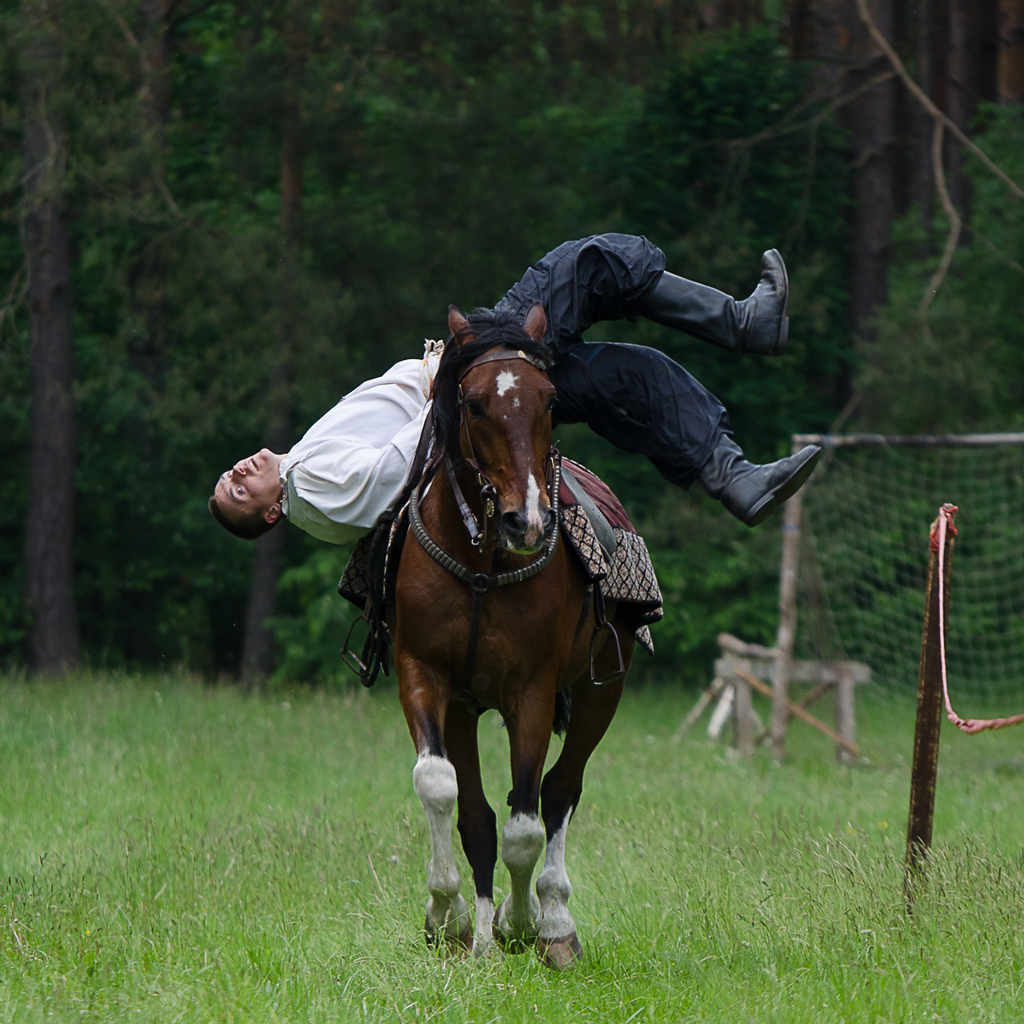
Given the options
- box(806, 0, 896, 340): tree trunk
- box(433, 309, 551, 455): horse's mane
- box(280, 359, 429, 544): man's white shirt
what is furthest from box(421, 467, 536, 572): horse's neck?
box(806, 0, 896, 340): tree trunk

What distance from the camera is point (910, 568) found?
1700cm

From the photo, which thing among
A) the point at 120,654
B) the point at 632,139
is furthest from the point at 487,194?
the point at 120,654

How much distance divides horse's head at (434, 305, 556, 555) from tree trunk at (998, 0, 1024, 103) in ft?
73.8

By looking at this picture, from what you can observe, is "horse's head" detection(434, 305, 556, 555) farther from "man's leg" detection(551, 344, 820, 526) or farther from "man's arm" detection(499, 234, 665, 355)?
"man's leg" detection(551, 344, 820, 526)

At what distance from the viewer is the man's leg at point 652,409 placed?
516 centimetres

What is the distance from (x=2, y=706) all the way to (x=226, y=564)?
8474 mm

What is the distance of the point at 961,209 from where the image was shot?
2405 centimetres

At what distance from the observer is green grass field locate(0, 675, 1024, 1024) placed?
4227 millimetres

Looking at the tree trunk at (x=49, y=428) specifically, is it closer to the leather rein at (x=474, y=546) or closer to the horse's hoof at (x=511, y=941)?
the horse's hoof at (x=511, y=941)

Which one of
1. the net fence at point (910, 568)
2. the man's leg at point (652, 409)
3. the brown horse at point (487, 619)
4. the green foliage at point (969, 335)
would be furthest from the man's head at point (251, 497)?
the green foliage at point (969, 335)

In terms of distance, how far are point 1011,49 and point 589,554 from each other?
23.5 m

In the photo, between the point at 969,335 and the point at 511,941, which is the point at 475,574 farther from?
the point at 969,335

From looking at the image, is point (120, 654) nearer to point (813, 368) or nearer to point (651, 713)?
point (651, 713)

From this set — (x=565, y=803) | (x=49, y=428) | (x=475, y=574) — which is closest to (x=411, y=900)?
(x=565, y=803)
